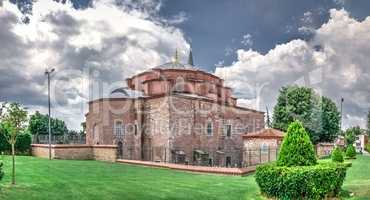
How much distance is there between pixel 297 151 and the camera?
36.1ft

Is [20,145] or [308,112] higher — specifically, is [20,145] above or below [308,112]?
below

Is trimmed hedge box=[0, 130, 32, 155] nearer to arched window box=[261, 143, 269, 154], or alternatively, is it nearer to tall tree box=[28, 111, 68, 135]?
arched window box=[261, 143, 269, 154]

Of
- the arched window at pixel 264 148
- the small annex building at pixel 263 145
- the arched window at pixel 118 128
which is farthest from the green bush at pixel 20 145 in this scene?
the arched window at pixel 264 148

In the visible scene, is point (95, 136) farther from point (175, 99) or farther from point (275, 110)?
point (275, 110)

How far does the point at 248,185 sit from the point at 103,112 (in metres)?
19.1

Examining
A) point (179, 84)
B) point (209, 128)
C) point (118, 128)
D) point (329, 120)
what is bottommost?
point (209, 128)

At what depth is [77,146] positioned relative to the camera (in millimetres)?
26703

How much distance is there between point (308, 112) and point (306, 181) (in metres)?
30.0

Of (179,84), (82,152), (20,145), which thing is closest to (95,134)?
(82,152)

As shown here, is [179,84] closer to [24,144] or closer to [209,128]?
[209,128]

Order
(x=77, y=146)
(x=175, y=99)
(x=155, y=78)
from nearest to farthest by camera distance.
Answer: (x=77, y=146) → (x=175, y=99) → (x=155, y=78)

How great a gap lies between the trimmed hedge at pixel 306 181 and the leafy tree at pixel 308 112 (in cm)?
2821

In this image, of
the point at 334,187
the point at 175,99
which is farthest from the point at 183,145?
the point at 334,187

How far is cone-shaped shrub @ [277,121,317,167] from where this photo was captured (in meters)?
10.9
